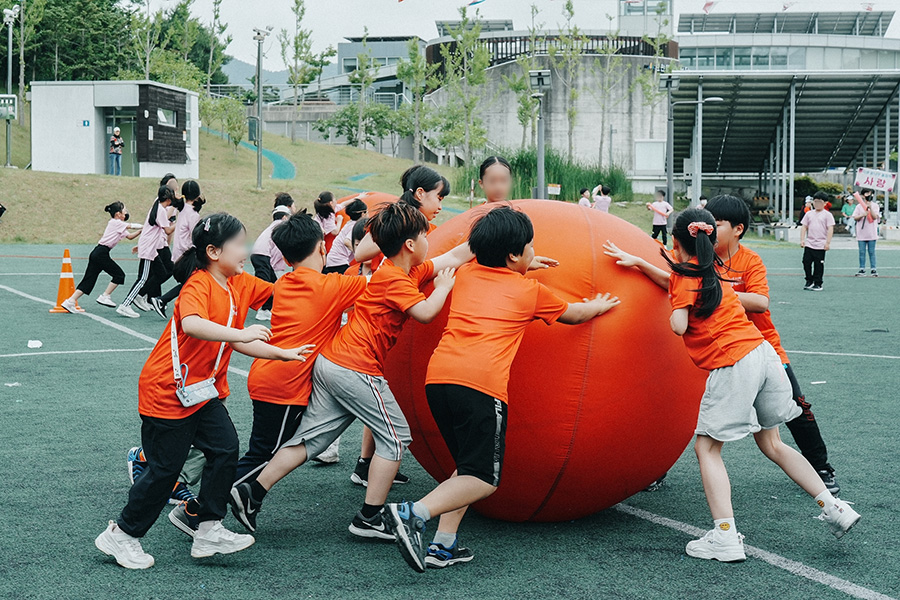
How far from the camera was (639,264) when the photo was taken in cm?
471

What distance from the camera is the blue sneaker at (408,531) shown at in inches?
159

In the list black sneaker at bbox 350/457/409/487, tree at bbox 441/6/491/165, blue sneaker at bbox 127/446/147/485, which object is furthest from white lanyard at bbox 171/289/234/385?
tree at bbox 441/6/491/165

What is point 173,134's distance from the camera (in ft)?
127

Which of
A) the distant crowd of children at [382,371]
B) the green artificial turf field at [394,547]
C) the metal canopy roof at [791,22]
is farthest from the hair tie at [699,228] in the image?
the metal canopy roof at [791,22]

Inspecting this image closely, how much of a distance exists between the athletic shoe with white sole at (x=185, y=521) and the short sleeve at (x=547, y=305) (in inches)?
81.1

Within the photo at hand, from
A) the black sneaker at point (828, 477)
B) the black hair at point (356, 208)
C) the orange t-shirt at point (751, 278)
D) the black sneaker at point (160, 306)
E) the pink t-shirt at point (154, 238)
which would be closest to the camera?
the orange t-shirt at point (751, 278)

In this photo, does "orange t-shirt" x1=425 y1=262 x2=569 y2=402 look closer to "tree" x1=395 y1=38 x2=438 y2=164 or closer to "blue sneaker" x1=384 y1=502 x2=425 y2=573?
"blue sneaker" x1=384 y1=502 x2=425 y2=573

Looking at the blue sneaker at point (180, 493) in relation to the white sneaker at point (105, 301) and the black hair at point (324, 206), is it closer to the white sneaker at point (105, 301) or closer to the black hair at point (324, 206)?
the black hair at point (324, 206)

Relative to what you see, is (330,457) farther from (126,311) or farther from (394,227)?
(126,311)

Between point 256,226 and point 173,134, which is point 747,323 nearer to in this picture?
point 256,226

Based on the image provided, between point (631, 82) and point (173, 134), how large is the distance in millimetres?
26740

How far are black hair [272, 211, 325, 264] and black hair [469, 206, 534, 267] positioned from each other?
0.92 metres

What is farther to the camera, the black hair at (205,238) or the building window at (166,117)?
the building window at (166,117)

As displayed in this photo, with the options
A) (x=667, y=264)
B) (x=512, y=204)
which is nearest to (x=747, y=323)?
(x=667, y=264)
